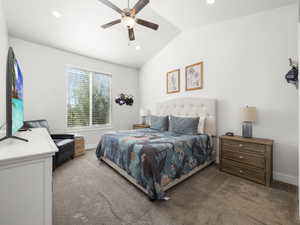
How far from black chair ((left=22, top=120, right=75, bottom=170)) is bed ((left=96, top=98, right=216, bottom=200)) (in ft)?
2.18

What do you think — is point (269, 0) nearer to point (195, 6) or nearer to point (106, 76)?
point (195, 6)

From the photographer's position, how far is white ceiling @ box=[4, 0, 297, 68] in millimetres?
2354

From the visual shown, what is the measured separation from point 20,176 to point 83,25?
311 centimetres

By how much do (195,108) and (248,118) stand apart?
115 centimetres

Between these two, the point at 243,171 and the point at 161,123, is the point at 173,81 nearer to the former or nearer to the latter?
the point at 161,123

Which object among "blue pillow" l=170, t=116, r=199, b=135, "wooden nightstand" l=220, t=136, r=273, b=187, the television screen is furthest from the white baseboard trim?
the television screen

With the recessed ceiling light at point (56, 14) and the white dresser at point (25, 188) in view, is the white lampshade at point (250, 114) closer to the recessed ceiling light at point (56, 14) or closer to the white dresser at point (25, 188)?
the white dresser at point (25, 188)

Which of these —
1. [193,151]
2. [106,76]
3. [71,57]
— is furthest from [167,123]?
[71,57]

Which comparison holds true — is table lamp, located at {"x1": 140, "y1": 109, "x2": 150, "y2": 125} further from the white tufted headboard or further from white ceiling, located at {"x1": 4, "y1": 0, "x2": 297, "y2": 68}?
white ceiling, located at {"x1": 4, "y1": 0, "x2": 297, "y2": 68}

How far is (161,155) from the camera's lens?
5.99 ft

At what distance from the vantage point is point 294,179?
2.09m

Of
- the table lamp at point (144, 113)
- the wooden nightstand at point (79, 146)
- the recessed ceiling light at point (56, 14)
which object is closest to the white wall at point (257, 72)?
the table lamp at point (144, 113)

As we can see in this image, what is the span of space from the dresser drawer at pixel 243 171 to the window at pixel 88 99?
3.59m

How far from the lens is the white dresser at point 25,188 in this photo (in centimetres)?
75
